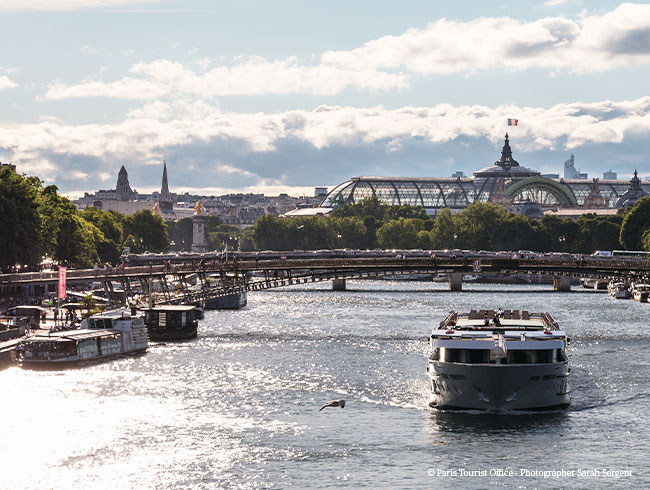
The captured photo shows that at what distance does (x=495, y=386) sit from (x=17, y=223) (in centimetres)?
7046

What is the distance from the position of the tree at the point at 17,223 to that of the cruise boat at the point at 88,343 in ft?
113

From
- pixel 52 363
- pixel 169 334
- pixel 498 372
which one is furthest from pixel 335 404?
pixel 169 334

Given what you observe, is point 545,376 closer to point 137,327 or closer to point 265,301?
point 137,327

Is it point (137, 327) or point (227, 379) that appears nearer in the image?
point (227, 379)

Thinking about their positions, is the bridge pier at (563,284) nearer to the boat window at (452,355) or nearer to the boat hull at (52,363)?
the boat hull at (52,363)

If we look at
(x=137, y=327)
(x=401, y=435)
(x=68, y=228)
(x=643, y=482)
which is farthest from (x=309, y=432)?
(x=68, y=228)

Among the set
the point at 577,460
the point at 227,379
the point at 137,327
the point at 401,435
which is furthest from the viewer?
the point at 137,327

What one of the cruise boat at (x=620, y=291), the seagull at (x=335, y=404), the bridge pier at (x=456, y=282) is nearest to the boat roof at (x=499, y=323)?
the seagull at (x=335, y=404)

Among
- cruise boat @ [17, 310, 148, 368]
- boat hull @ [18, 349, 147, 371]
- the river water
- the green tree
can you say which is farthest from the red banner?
the green tree

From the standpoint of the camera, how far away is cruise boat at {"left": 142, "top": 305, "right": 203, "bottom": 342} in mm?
96375

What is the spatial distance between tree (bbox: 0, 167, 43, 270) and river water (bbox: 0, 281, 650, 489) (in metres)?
35.9

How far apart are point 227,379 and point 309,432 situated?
636 inches

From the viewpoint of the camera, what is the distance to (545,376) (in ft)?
210

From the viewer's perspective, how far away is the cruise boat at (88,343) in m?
76.9
